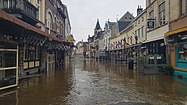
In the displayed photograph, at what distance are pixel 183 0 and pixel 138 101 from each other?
34.4 feet

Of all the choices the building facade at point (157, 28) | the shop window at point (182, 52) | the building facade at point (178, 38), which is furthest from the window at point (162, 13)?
the shop window at point (182, 52)

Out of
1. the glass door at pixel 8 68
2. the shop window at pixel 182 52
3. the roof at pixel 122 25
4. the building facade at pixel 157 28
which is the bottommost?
the glass door at pixel 8 68

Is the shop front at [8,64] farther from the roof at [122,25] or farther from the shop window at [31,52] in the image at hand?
the roof at [122,25]

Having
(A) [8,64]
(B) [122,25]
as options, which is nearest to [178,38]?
(A) [8,64]

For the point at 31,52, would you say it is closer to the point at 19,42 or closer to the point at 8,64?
the point at 19,42

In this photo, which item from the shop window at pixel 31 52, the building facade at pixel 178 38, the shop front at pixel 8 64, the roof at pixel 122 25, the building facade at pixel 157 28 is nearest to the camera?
the shop front at pixel 8 64

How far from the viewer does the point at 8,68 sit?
9820 mm

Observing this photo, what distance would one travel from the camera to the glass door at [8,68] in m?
9.55

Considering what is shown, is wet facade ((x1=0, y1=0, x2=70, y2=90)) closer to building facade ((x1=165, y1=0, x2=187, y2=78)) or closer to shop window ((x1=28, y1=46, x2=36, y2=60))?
shop window ((x1=28, y1=46, x2=36, y2=60))

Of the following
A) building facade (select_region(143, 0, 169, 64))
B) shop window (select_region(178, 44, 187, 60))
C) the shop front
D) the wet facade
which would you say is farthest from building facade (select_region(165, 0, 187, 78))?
the shop front

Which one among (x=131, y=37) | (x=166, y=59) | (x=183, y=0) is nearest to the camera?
(x=183, y=0)

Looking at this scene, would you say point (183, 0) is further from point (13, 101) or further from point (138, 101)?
point (13, 101)

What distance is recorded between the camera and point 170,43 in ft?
52.5

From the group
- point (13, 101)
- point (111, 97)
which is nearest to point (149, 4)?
point (111, 97)
